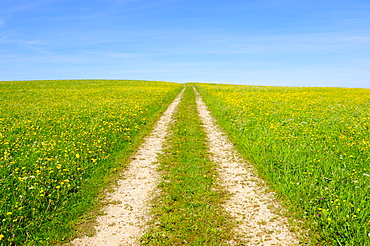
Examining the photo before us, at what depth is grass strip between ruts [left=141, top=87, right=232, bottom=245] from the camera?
590 cm

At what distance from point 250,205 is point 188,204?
187 centimetres

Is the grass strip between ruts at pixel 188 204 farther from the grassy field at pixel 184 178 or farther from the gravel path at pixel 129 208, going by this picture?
the gravel path at pixel 129 208

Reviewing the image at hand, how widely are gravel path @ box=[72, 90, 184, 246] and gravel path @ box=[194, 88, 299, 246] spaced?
97.4 inches

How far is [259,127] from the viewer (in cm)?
1641

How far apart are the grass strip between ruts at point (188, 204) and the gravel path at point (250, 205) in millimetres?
388

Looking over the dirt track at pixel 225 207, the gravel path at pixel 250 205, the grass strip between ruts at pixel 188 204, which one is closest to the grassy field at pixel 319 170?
the gravel path at pixel 250 205

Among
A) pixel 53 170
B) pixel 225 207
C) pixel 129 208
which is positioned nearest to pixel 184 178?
pixel 225 207

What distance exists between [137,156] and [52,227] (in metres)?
5.81

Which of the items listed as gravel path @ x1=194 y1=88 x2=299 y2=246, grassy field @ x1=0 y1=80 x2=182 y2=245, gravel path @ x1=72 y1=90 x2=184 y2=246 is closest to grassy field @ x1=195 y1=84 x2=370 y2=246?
gravel path @ x1=194 y1=88 x2=299 y2=246

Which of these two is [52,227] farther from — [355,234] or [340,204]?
[340,204]

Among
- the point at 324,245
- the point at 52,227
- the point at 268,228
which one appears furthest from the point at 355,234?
the point at 52,227

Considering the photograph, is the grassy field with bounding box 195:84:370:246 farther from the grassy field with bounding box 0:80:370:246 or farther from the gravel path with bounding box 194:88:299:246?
the gravel path with bounding box 194:88:299:246

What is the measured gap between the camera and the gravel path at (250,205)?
5.91 meters

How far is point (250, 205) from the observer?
24.2 ft
